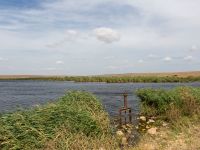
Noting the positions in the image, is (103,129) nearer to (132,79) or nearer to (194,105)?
(194,105)

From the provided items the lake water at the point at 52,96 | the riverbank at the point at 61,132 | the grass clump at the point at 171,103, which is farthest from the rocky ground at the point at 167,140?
the lake water at the point at 52,96

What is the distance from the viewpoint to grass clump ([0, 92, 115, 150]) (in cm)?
1214

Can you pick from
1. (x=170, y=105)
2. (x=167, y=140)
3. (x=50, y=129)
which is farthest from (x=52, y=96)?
(x=50, y=129)

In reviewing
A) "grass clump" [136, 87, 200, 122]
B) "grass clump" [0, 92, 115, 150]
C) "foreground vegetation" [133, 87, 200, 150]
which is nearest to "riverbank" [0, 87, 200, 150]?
"grass clump" [0, 92, 115, 150]

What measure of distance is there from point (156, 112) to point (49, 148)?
15522 mm

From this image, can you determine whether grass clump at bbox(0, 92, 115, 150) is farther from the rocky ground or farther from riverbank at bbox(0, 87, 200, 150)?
the rocky ground

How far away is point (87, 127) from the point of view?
13977mm

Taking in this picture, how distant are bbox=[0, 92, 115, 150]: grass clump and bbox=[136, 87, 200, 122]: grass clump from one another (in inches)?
438

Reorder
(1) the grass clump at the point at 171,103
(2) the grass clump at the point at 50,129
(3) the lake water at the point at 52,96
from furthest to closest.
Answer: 1. (3) the lake water at the point at 52,96
2. (1) the grass clump at the point at 171,103
3. (2) the grass clump at the point at 50,129

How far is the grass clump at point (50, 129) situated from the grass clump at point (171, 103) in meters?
11.1

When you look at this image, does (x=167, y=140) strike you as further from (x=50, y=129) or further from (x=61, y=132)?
(x=50, y=129)

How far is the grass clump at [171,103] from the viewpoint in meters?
24.8

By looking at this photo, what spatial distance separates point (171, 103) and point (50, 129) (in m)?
14.3

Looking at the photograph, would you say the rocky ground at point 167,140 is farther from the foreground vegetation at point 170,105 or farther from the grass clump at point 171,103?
the grass clump at point 171,103
